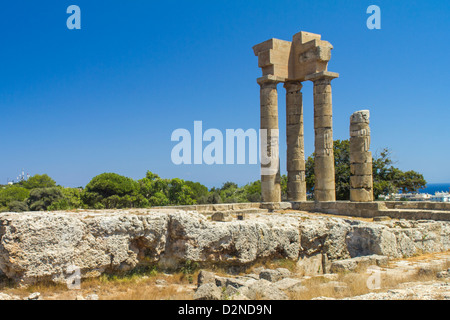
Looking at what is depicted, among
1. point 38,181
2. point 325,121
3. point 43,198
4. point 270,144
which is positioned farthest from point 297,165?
point 38,181

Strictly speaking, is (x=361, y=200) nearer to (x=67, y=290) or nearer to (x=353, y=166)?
(x=353, y=166)

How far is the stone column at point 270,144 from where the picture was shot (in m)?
20.6

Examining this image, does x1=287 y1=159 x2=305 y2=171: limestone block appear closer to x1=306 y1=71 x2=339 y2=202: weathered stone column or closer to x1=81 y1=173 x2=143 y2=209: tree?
x1=306 y1=71 x2=339 y2=202: weathered stone column

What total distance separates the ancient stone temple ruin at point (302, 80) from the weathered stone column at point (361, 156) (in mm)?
1567

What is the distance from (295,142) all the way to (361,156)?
155 inches

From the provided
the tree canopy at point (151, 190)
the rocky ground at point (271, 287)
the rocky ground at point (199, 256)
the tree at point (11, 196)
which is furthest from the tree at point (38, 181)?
the rocky ground at point (271, 287)

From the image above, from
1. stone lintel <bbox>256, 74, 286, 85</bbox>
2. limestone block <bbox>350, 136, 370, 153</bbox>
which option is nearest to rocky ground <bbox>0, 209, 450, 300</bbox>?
limestone block <bbox>350, 136, 370, 153</bbox>

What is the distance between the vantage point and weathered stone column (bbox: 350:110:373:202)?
736 inches

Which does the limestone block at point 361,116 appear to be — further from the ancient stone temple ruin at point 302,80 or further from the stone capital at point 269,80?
the stone capital at point 269,80

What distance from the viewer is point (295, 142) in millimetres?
21844
